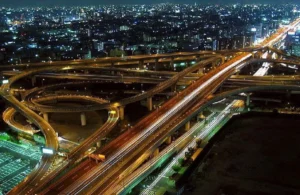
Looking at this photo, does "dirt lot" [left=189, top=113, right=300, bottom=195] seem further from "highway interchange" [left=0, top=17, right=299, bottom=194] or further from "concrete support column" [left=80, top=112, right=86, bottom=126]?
"concrete support column" [left=80, top=112, right=86, bottom=126]

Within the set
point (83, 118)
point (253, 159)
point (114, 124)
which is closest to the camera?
point (253, 159)

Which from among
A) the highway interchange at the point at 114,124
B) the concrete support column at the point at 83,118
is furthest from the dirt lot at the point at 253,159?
the concrete support column at the point at 83,118

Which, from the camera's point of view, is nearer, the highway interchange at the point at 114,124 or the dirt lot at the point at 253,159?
the highway interchange at the point at 114,124

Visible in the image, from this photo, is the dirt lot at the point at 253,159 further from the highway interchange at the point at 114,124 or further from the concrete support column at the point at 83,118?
the concrete support column at the point at 83,118

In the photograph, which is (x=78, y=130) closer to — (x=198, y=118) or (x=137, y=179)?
(x=198, y=118)

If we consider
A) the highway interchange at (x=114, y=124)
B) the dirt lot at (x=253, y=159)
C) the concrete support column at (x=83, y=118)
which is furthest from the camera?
the concrete support column at (x=83, y=118)

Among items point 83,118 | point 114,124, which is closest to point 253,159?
point 114,124

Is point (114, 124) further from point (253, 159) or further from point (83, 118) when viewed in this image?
point (253, 159)

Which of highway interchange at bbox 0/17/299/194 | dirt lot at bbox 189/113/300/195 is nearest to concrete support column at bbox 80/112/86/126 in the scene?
highway interchange at bbox 0/17/299/194

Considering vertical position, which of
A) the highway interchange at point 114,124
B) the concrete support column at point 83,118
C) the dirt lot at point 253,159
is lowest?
the dirt lot at point 253,159
